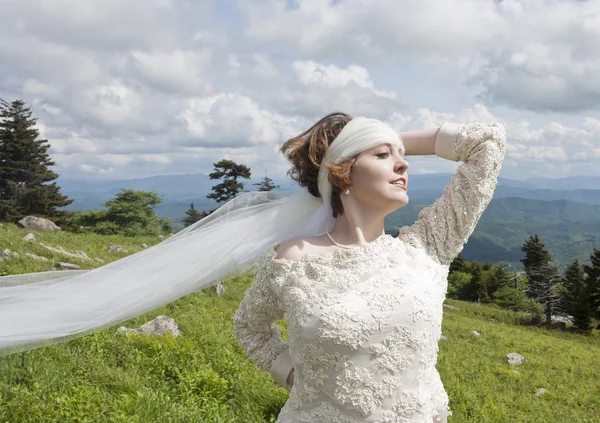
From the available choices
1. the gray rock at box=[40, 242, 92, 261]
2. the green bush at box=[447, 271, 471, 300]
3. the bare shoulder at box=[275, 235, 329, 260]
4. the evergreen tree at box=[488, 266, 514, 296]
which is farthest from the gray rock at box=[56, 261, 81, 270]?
the evergreen tree at box=[488, 266, 514, 296]

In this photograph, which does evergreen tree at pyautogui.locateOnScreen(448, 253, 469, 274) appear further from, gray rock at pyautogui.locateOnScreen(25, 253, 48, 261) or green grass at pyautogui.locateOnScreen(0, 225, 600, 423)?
gray rock at pyautogui.locateOnScreen(25, 253, 48, 261)

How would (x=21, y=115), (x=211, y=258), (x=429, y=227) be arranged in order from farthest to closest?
(x=21, y=115) < (x=211, y=258) < (x=429, y=227)

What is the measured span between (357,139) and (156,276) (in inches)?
66.1

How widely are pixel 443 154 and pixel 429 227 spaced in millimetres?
472

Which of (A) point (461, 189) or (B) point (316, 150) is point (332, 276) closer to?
(B) point (316, 150)

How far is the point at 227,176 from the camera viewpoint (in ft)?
124

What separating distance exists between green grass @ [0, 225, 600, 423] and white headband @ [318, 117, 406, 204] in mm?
3257

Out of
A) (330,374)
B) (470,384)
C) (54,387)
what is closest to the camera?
(330,374)

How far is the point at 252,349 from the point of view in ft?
10.7

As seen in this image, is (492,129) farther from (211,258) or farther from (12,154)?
(12,154)

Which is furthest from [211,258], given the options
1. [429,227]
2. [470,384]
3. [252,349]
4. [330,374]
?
[470,384]

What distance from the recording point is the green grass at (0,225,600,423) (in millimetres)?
4730

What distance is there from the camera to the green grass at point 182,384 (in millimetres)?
4730

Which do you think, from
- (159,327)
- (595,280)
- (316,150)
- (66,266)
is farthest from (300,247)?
(595,280)
